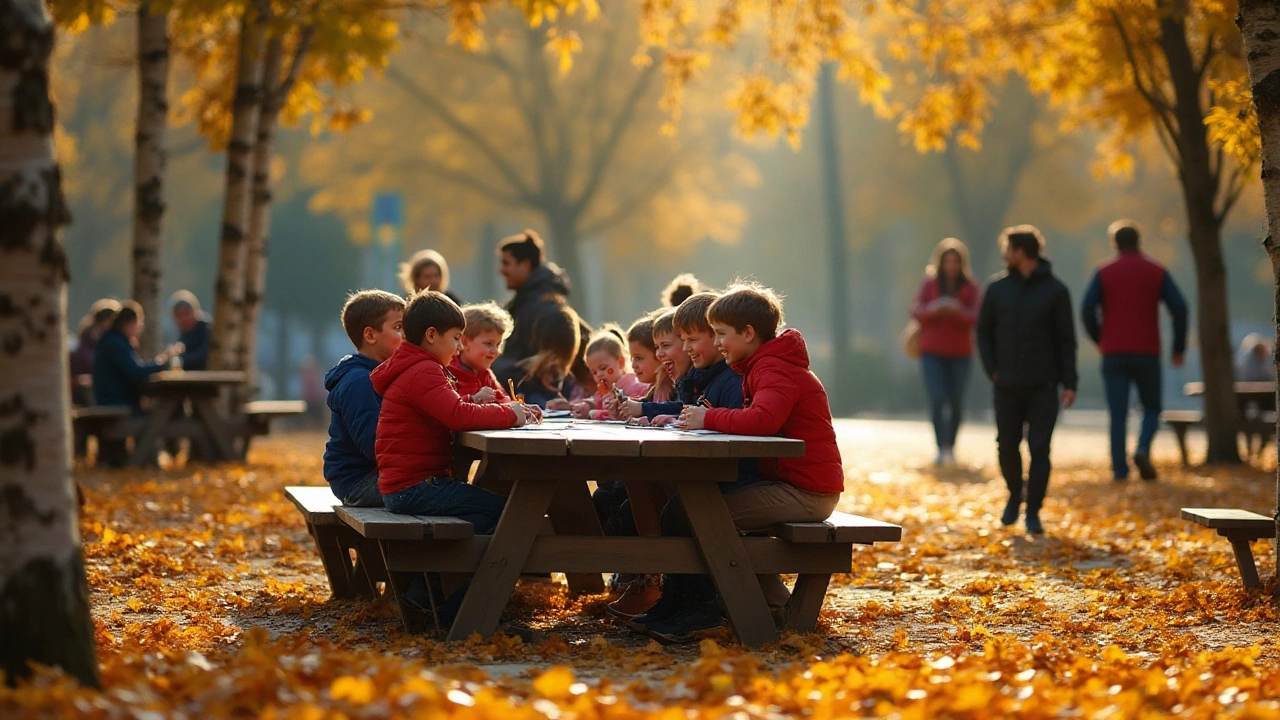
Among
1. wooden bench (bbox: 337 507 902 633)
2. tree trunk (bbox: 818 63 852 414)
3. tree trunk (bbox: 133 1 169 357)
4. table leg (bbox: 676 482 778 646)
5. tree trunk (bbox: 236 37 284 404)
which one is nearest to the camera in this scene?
wooden bench (bbox: 337 507 902 633)

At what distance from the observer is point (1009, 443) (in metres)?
10.4

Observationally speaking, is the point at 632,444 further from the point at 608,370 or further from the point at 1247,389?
the point at 1247,389

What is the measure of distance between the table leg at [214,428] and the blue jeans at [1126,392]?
339 inches

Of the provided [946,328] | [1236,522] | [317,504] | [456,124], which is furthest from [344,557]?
[456,124]

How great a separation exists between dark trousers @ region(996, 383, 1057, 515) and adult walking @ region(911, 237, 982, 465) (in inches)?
203

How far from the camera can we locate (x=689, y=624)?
244 inches

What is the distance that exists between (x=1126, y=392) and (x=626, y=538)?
354 inches

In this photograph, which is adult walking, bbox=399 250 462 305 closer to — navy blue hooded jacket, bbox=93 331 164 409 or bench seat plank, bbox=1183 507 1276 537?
navy blue hooded jacket, bbox=93 331 164 409

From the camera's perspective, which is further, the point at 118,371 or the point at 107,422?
the point at 118,371

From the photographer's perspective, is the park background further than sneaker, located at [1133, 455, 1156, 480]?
Yes

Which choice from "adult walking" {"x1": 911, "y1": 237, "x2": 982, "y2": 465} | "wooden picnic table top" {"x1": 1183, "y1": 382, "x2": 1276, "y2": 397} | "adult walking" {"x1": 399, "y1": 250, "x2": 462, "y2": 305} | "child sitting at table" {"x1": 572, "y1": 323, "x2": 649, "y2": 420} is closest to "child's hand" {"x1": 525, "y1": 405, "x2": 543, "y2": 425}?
"child sitting at table" {"x1": 572, "y1": 323, "x2": 649, "y2": 420}

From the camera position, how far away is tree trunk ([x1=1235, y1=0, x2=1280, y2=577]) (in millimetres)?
6641

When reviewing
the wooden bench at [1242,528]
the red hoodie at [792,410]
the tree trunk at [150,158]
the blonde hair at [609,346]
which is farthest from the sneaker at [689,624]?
the tree trunk at [150,158]

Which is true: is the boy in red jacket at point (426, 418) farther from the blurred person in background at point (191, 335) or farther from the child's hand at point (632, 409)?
the blurred person in background at point (191, 335)
